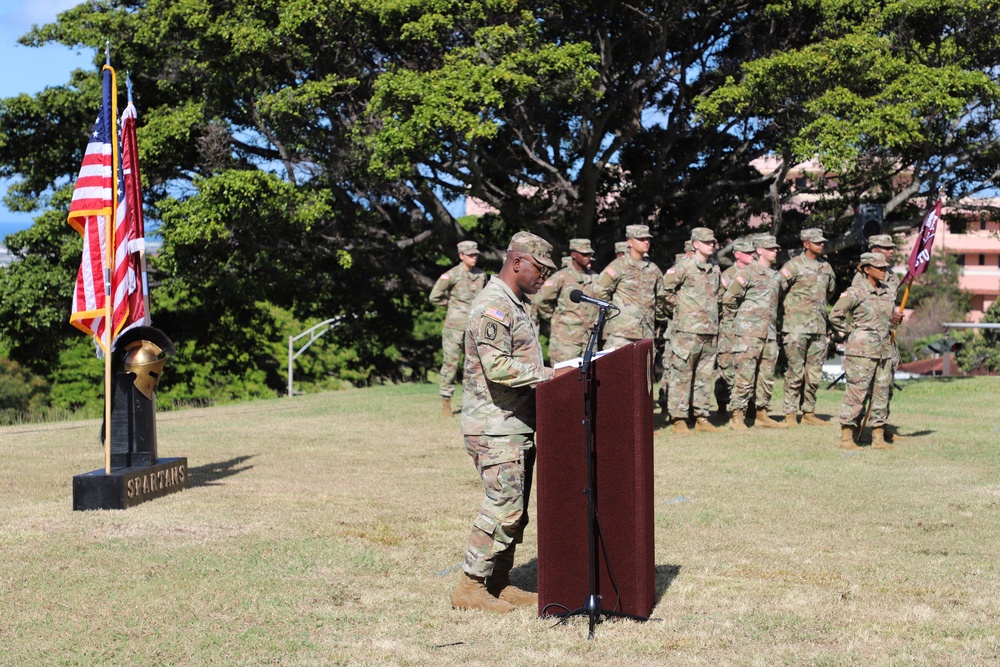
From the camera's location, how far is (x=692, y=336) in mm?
13961

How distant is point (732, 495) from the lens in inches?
396

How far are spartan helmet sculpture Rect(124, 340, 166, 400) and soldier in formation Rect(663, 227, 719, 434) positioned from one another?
20.5 ft

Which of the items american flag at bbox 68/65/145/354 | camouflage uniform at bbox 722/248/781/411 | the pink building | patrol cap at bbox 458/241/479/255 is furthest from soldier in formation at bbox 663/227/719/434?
the pink building

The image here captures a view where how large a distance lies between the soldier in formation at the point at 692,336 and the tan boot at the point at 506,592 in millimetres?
7713

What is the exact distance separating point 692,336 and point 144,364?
6.52 metres

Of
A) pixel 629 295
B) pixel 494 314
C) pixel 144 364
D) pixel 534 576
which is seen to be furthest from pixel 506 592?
pixel 629 295

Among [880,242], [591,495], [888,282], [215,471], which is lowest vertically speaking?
[215,471]

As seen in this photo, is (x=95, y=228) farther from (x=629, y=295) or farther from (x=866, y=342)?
(x=866, y=342)

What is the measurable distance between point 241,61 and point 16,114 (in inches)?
234

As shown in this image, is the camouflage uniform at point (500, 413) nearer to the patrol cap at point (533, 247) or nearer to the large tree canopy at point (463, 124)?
the patrol cap at point (533, 247)

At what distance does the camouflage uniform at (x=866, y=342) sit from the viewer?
12.1m

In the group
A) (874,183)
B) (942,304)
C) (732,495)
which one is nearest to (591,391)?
(732,495)

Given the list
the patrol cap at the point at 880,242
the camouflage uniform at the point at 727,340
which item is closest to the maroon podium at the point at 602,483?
the patrol cap at the point at 880,242

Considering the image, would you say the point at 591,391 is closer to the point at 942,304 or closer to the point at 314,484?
the point at 314,484
